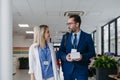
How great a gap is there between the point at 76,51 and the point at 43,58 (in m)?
0.50

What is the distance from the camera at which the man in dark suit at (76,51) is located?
9.77ft

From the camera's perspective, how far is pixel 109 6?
26.1 ft

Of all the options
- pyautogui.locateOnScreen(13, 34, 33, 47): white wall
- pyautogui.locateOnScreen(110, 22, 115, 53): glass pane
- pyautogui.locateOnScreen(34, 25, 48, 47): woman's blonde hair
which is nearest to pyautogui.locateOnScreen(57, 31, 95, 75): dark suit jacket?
pyautogui.locateOnScreen(34, 25, 48, 47): woman's blonde hair

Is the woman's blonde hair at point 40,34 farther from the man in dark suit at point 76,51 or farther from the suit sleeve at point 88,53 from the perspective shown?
the suit sleeve at point 88,53

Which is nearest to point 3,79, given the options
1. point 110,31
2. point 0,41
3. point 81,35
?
point 0,41

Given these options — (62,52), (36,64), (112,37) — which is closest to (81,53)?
(62,52)

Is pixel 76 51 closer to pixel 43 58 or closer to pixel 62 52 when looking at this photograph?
pixel 62 52

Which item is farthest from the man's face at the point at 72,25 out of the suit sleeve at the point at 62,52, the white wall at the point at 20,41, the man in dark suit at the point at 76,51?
the white wall at the point at 20,41

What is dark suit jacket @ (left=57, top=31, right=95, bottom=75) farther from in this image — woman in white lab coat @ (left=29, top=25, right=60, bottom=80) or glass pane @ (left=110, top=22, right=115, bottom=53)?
glass pane @ (left=110, top=22, right=115, bottom=53)

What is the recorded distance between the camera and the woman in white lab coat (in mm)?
3141

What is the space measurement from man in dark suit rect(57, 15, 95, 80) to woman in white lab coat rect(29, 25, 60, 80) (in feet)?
0.56

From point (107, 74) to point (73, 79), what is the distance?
146 inches

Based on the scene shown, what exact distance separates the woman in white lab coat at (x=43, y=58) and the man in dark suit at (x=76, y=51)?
0.17m

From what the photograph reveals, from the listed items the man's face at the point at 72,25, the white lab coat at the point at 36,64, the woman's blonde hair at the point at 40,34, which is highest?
the man's face at the point at 72,25
